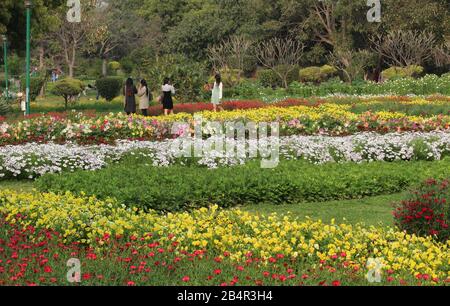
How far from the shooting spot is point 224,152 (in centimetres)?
1271

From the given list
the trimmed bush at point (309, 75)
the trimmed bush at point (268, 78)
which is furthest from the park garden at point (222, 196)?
the trimmed bush at point (309, 75)

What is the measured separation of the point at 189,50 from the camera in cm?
4788

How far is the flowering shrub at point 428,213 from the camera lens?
7.84m

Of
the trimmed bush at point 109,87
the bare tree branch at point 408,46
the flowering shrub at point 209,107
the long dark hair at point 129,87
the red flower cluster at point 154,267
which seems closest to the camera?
the red flower cluster at point 154,267

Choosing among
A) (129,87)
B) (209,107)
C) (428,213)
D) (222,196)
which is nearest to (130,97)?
(129,87)

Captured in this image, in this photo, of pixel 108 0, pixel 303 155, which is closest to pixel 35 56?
pixel 108 0

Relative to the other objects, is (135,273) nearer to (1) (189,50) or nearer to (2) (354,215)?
(2) (354,215)

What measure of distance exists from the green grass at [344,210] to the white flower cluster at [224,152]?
2330 mm

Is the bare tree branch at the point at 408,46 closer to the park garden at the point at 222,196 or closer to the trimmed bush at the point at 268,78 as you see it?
the trimmed bush at the point at 268,78

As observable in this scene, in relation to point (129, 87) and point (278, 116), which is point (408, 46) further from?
point (278, 116)

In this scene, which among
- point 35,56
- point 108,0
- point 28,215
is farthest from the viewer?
point 108,0

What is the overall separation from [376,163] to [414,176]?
108 centimetres

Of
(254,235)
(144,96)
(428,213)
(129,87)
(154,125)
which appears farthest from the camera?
(144,96)

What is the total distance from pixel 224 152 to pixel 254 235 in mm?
5338
